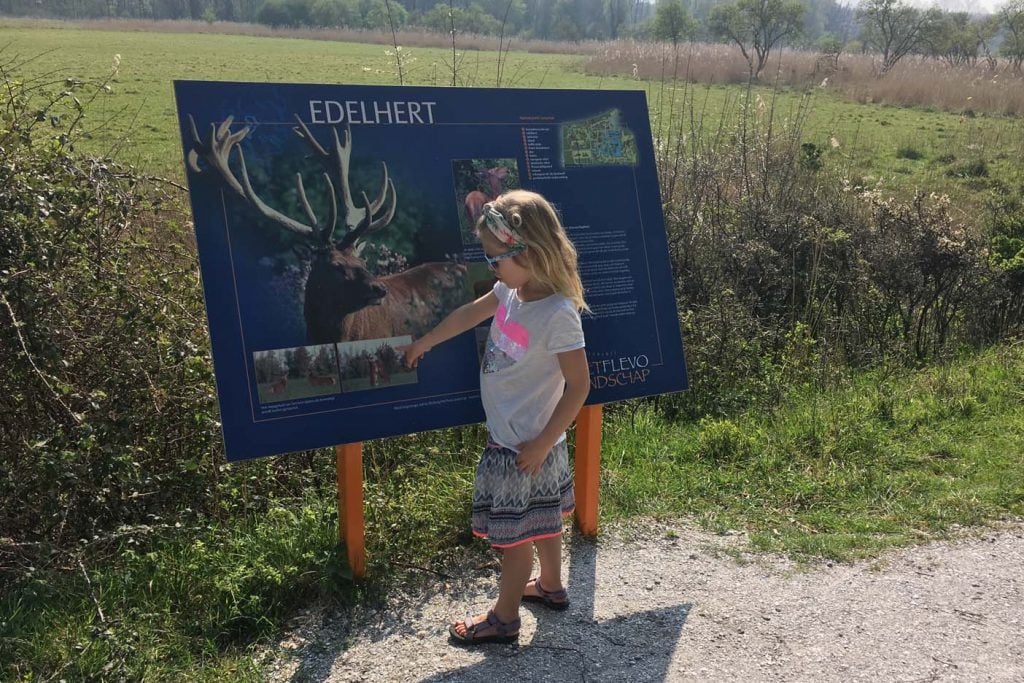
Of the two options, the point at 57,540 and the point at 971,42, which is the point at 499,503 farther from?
the point at 971,42

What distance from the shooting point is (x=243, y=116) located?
291 centimetres

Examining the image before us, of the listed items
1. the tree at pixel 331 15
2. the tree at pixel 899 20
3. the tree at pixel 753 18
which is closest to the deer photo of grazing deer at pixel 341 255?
the tree at pixel 753 18

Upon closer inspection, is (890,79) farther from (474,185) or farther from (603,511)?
(474,185)

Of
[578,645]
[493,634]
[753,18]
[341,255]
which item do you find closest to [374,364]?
[341,255]

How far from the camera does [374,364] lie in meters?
3.16

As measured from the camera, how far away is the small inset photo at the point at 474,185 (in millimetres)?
3395

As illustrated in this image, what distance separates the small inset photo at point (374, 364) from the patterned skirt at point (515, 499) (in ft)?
1.48

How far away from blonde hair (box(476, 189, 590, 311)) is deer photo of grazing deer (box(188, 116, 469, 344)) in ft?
1.75

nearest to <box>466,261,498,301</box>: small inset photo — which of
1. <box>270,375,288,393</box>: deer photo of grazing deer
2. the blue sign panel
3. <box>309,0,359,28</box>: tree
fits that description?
the blue sign panel

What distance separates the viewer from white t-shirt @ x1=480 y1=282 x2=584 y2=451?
2.82m

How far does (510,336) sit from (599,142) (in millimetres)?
1216

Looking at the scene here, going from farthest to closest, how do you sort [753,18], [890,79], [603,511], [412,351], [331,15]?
[331,15], [753,18], [890,79], [603,511], [412,351]

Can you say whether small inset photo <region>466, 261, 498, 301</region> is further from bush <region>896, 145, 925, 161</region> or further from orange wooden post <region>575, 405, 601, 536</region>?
bush <region>896, 145, 925, 161</region>

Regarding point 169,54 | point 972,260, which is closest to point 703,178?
point 972,260
